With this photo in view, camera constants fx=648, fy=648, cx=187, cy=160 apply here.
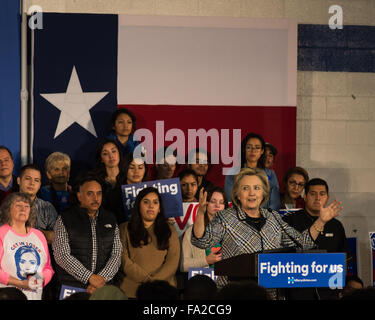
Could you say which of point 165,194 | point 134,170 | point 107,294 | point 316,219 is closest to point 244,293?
point 107,294

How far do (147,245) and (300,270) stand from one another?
7.76 ft

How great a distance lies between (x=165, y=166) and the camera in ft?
21.2

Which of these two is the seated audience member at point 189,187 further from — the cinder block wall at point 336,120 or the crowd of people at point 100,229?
the cinder block wall at point 336,120

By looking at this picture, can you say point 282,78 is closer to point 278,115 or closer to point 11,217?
→ point 278,115

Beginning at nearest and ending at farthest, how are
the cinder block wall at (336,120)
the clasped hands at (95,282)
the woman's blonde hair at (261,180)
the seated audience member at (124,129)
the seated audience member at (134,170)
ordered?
the woman's blonde hair at (261,180) → the clasped hands at (95,282) → the seated audience member at (134,170) → the seated audience member at (124,129) → the cinder block wall at (336,120)

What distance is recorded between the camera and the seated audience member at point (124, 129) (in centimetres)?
640

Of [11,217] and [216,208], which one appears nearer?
[11,217]

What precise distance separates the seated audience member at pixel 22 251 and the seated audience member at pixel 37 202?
28 cm

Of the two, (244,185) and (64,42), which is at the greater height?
(64,42)

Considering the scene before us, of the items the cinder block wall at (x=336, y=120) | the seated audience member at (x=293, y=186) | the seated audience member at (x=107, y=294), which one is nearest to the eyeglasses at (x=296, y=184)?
the seated audience member at (x=293, y=186)

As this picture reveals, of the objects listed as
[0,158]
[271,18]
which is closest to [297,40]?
[271,18]

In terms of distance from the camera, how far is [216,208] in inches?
220

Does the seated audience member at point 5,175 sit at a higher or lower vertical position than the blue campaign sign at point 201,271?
higher
